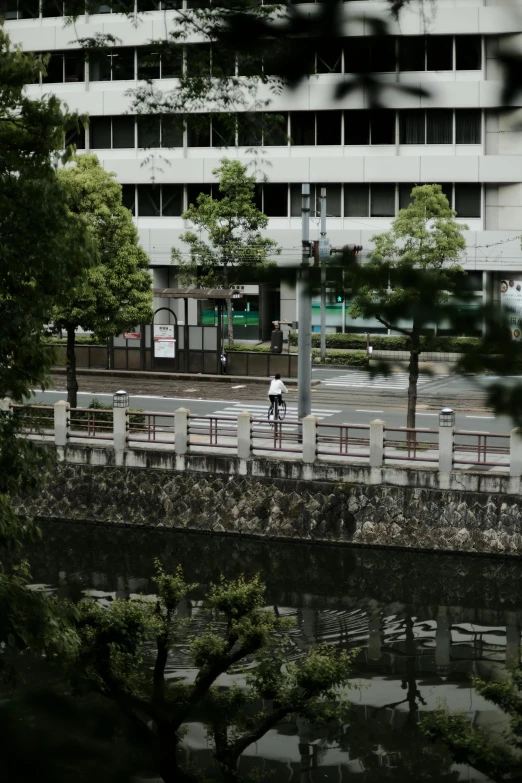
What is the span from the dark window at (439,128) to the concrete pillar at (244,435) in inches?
716

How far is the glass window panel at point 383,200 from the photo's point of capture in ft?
124

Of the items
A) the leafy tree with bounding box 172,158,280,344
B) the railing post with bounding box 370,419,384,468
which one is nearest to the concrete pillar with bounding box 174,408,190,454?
the railing post with bounding box 370,419,384,468

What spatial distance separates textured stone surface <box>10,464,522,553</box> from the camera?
62.6ft

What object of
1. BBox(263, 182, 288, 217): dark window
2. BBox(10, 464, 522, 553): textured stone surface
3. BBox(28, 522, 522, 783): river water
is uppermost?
BBox(263, 182, 288, 217): dark window

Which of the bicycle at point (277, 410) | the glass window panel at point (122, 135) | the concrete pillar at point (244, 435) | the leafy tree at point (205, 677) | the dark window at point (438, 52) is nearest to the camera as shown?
the dark window at point (438, 52)

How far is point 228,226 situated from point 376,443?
17.4m

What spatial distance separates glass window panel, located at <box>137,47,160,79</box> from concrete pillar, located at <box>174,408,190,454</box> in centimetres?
1550

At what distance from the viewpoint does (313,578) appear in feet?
62.3

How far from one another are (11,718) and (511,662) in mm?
10120

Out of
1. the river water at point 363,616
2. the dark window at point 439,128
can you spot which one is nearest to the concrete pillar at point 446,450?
the river water at point 363,616

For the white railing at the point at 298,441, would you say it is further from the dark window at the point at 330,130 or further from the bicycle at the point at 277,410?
the dark window at the point at 330,130

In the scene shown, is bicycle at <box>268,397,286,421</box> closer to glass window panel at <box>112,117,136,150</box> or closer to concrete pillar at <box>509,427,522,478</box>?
concrete pillar at <box>509,427,522,478</box>

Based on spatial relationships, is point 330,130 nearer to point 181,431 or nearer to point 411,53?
point 181,431

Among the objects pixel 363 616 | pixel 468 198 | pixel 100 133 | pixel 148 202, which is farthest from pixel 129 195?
pixel 363 616
